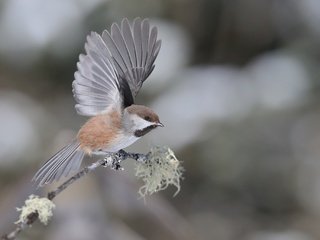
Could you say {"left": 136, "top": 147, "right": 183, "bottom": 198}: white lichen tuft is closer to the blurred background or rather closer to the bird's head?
the bird's head

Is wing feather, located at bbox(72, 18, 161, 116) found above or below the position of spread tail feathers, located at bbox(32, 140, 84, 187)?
above

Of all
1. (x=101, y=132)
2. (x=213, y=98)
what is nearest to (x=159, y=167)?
(x=101, y=132)

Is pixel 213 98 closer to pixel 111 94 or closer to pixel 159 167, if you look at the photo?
pixel 111 94

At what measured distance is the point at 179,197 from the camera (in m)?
5.48

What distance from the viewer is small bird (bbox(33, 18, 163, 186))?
5.32ft

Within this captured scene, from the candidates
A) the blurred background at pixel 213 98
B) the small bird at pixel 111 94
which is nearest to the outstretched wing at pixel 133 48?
the small bird at pixel 111 94

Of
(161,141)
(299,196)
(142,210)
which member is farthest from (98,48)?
(299,196)

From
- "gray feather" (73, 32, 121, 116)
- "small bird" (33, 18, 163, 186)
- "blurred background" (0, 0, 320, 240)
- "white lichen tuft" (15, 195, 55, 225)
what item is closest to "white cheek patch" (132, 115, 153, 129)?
"small bird" (33, 18, 163, 186)

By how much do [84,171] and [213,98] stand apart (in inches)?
188

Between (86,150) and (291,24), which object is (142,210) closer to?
(86,150)

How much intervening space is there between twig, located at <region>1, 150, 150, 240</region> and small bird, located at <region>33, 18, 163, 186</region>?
36 millimetres

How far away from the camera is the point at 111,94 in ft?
5.76

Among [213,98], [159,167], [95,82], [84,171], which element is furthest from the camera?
[213,98]

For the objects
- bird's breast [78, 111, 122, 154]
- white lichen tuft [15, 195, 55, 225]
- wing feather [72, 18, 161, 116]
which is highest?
wing feather [72, 18, 161, 116]
